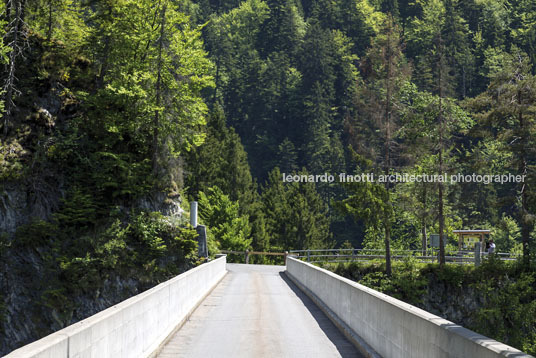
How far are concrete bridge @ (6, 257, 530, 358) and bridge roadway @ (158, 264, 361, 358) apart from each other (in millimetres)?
22

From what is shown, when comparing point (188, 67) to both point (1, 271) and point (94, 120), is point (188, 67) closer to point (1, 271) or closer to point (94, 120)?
point (94, 120)

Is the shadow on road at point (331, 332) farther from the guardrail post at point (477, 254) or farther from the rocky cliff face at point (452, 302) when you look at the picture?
the rocky cliff face at point (452, 302)

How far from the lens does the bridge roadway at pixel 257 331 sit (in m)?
11.8

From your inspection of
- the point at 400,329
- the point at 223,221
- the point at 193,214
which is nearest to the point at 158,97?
the point at 193,214

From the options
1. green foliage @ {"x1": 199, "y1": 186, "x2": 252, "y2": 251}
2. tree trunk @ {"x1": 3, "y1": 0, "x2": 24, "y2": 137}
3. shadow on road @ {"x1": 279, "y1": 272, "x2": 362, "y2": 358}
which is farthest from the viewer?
green foliage @ {"x1": 199, "y1": 186, "x2": 252, "y2": 251}

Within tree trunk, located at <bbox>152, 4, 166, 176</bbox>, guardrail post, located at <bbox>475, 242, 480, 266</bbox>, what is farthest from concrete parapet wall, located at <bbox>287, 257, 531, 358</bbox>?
tree trunk, located at <bbox>152, 4, 166, 176</bbox>

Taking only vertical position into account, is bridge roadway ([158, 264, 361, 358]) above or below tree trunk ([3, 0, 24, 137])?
below

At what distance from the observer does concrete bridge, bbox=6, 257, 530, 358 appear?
6.59 metres

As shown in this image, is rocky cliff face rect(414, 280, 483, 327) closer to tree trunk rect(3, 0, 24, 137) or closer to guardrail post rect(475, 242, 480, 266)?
guardrail post rect(475, 242, 480, 266)

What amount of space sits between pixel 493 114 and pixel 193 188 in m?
43.6

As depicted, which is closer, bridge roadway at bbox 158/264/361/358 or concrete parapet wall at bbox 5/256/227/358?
concrete parapet wall at bbox 5/256/227/358

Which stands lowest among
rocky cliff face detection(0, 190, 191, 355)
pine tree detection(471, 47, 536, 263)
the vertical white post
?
rocky cliff face detection(0, 190, 191, 355)

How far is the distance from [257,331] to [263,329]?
42 centimetres

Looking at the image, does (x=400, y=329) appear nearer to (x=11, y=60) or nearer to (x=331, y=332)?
(x=331, y=332)
